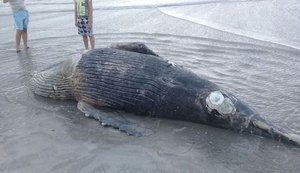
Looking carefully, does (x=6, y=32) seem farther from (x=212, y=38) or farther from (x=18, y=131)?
(x=18, y=131)

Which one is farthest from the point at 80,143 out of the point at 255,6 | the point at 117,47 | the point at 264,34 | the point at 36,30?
the point at 255,6

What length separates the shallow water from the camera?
5.87m

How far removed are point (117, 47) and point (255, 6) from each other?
11.3 m

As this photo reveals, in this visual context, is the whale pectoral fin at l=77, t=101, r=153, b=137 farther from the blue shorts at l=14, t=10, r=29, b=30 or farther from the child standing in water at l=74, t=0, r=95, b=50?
the blue shorts at l=14, t=10, r=29, b=30

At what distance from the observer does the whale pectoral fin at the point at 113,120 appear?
21.9ft

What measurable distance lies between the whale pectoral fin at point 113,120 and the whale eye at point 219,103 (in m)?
1.03

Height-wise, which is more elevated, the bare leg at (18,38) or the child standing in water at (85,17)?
the child standing in water at (85,17)

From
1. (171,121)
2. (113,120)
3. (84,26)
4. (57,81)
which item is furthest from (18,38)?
(171,121)

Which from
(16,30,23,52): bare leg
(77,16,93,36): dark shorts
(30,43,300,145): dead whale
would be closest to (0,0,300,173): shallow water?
(30,43,300,145): dead whale

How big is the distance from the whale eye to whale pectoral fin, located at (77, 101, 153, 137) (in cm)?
103

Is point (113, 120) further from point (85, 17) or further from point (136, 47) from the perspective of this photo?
point (85, 17)

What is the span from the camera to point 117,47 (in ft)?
26.8

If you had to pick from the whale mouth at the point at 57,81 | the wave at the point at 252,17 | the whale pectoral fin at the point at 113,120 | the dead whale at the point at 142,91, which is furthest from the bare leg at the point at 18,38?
the wave at the point at 252,17

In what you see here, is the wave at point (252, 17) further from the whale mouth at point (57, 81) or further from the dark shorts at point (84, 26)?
the whale mouth at point (57, 81)
